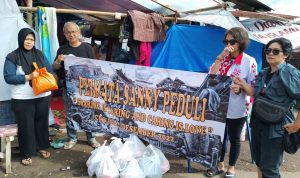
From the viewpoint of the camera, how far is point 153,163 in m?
3.98

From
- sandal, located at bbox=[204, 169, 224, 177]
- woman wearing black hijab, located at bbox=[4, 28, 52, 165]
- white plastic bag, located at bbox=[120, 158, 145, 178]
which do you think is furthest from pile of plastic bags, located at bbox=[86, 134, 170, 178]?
woman wearing black hijab, located at bbox=[4, 28, 52, 165]

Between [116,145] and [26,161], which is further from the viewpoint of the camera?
[26,161]

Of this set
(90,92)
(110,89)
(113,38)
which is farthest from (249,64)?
(113,38)

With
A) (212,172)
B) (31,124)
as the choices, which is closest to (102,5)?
(31,124)

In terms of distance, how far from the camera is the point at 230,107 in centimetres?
386

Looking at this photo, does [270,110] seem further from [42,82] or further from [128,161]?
[42,82]

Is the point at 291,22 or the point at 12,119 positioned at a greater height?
the point at 291,22

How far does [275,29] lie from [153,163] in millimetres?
3662

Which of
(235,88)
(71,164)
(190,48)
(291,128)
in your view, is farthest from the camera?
(190,48)

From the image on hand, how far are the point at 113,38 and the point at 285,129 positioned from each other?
13.4 ft

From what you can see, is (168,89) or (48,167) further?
(48,167)

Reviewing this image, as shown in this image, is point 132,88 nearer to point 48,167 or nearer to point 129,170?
point 129,170

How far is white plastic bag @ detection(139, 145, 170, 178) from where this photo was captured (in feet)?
13.0

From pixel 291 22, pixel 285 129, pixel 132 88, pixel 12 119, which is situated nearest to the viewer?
pixel 285 129
